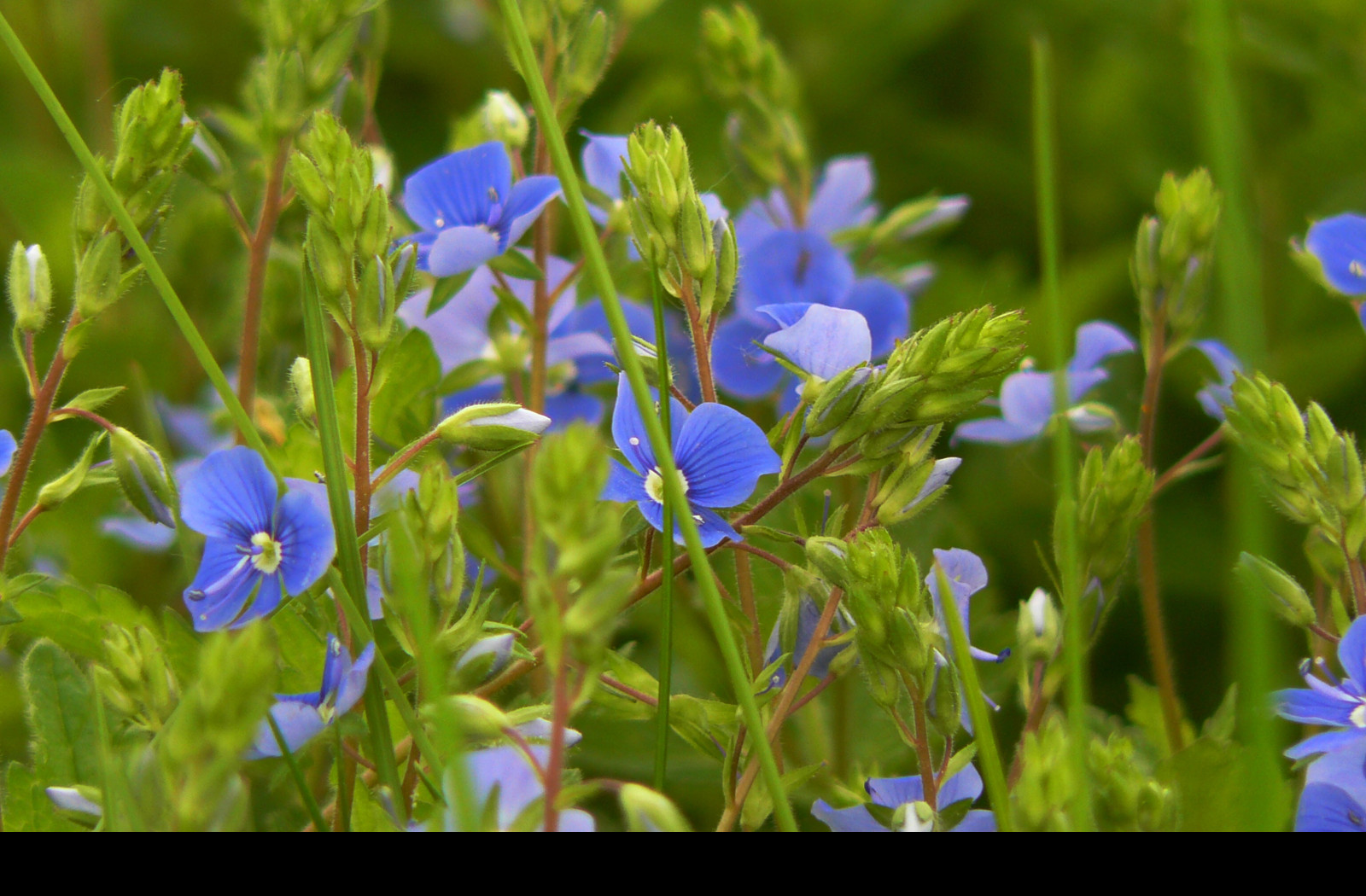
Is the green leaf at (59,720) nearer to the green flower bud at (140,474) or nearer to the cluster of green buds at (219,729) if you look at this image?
the green flower bud at (140,474)

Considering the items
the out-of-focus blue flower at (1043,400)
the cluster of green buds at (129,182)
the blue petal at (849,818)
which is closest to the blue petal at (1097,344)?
the out-of-focus blue flower at (1043,400)

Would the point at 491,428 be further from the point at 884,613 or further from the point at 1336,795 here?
→ the point at 1336,795

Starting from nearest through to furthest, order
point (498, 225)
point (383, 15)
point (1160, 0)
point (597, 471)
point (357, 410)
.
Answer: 1. point (597, 471)
2. point (357, 410)
3. point (498, 225)
4. point (383, 15)
5. point (1160, 0)

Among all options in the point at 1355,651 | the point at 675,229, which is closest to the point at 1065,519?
the point at 1355,651

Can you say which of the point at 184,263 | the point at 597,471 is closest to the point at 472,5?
the point at 184,263

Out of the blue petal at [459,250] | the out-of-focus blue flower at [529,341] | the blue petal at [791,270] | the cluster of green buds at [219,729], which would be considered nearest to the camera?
the cluster of green buds at [219,729]

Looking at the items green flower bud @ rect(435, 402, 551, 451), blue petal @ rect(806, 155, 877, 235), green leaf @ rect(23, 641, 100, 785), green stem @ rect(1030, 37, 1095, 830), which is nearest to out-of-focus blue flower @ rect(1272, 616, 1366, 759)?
green stem @ rect(1030, 37, 1095, 830)

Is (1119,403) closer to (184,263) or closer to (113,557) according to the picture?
(184,263)
